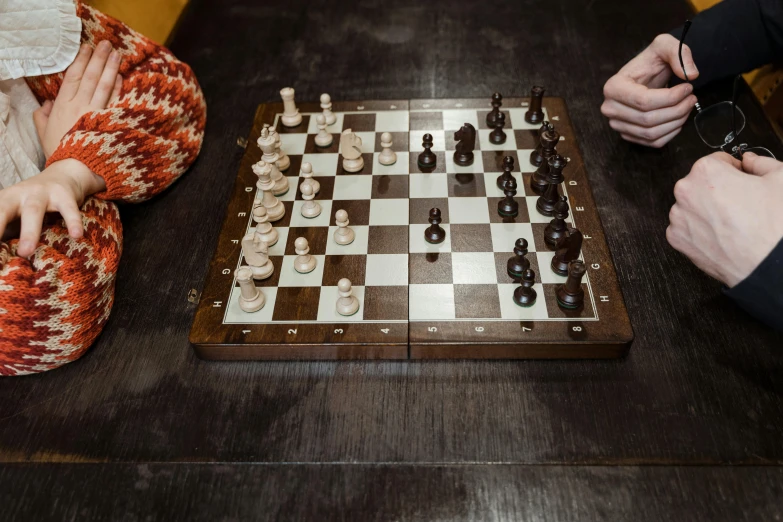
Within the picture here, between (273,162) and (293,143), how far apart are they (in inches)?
6.9

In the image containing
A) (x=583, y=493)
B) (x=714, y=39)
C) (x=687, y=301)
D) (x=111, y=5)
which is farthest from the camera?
(x=111, y=5)

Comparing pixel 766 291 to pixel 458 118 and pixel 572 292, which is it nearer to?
pixel 572 292

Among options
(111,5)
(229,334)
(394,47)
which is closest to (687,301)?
(229,334)

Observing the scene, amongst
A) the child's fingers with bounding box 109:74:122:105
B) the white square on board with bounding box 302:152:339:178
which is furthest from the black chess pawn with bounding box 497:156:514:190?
the child's fingers with bounding box 109:74:122:105

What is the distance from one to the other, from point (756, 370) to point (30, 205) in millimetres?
1505

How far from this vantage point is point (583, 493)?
0.94m

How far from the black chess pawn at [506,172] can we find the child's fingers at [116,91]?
1.03 metres

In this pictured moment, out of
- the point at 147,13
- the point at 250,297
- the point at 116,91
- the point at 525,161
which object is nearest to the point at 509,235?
the point at 525,161

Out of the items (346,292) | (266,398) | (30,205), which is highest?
(30,205)

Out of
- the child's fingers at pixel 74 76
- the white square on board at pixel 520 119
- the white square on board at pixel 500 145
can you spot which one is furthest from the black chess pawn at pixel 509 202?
the child's fingers at pixel 74 76

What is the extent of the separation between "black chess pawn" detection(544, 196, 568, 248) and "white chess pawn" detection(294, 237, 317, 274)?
0.55m

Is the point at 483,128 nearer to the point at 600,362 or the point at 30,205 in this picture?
the point at 600,362

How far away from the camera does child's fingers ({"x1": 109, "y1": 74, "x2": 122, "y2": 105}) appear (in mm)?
1459

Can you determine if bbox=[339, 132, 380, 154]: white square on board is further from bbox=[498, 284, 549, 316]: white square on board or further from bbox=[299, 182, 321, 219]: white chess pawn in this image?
bbox=[498, 284, 549, 316]: white square on board
